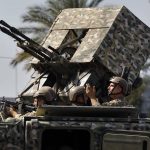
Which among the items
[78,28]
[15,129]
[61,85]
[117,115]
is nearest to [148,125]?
[117,115]

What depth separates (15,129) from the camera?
21.7 feet

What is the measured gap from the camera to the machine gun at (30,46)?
15.9 m

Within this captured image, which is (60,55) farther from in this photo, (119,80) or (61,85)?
(119,80)

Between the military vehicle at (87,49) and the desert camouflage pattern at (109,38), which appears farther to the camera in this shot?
the desert camouflage pattern at (109,38)

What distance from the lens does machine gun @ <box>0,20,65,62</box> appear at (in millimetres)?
15891

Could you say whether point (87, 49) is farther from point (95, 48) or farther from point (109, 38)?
point (109, 38)

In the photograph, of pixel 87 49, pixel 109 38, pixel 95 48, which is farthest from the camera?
pixel 109 38

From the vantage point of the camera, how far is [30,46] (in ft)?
53.4

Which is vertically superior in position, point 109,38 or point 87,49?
point 109,38

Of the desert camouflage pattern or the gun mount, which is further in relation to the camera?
the desert camouflage pattern

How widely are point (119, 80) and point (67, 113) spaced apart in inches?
81.8

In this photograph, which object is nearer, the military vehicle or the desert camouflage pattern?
the military vehicle

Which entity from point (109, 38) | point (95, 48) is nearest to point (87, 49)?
point (95, 48)

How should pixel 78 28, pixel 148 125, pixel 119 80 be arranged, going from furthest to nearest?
pixel 78 28 → pixel 119 80 → pixel 148 125
